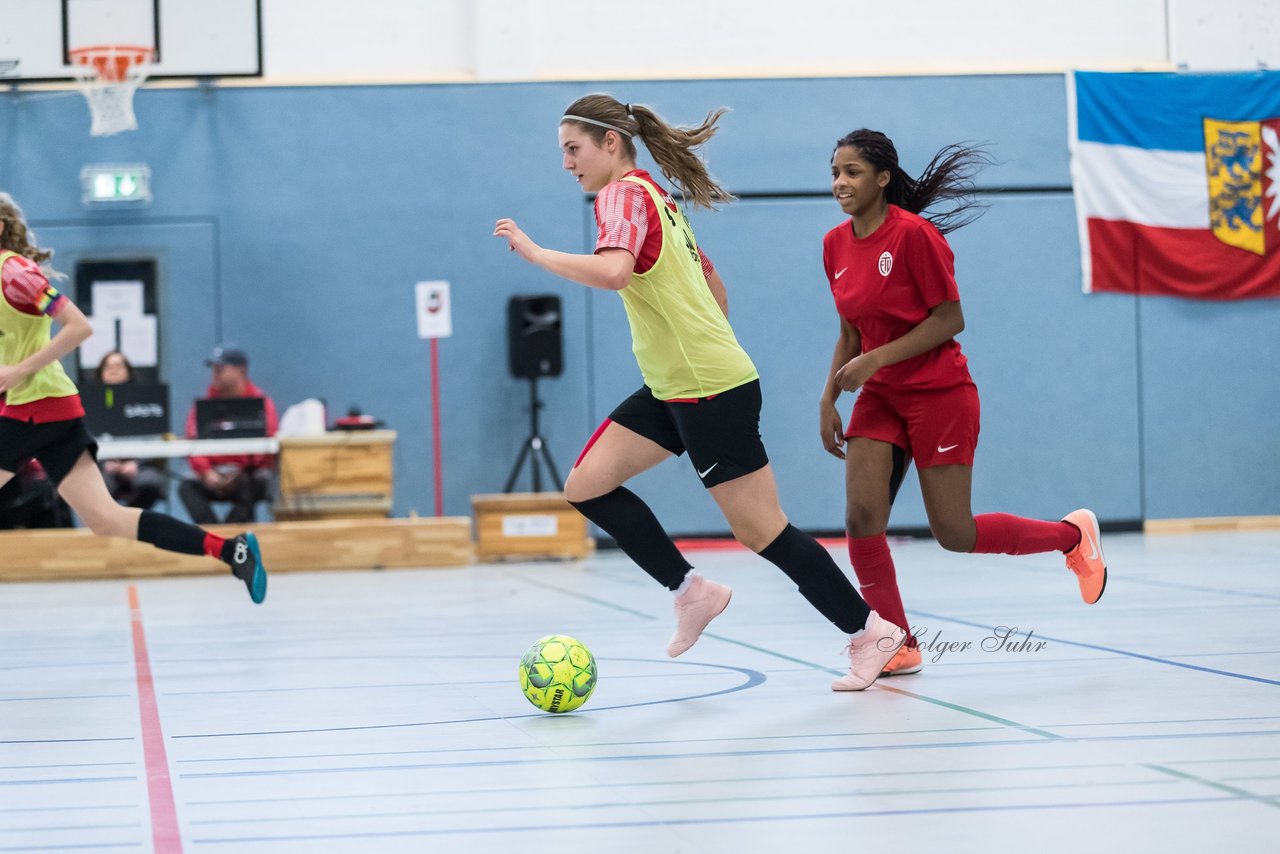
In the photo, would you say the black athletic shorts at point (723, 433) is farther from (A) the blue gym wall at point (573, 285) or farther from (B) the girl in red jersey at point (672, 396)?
(A) the blue gym wall at point (573, 285)

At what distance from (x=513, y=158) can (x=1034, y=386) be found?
14.7 ft

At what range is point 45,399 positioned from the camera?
5.50 meters

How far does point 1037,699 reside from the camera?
3.83 metres

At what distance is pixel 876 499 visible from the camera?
4.21 meters

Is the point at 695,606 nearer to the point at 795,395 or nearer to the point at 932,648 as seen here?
the point at 932,648

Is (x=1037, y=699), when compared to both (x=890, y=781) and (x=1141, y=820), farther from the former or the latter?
(x=1141, y=820)

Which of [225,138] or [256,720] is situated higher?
[225,138]

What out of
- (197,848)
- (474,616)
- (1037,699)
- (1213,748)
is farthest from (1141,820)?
(474,616)

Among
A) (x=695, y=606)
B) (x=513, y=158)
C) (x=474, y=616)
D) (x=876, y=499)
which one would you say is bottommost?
(x=474, y=616)

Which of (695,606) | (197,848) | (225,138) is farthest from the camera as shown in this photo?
(225,138)

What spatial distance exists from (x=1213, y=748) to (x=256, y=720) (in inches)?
91.9

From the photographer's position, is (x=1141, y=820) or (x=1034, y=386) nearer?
(x=1141, y=820)

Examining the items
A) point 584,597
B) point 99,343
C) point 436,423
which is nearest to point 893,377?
point 584,597

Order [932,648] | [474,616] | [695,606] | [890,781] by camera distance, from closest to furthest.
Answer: [890,781], [695,606], [932,648], [474,616]
